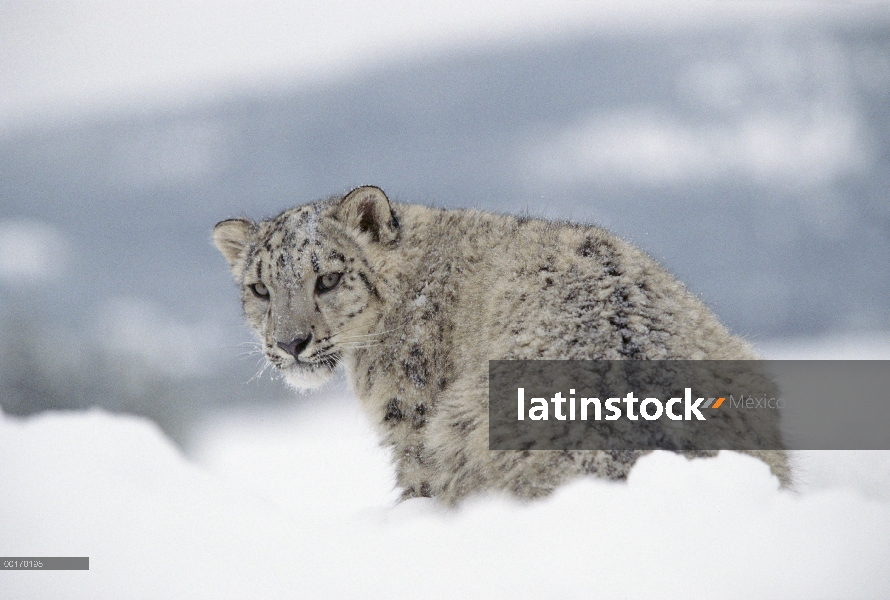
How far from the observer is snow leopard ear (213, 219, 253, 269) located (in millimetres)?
6008

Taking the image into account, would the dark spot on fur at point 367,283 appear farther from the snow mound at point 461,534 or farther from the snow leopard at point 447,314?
the snow mound at point 461,534

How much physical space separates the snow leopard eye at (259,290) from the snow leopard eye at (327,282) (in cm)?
49

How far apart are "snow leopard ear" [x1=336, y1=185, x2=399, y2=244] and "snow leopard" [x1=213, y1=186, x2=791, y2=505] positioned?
1 cm

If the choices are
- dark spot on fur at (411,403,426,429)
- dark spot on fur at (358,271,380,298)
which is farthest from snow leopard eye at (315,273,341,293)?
dark spot on fur at (411,403,426,429)

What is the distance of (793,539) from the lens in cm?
346

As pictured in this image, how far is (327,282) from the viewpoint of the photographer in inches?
211

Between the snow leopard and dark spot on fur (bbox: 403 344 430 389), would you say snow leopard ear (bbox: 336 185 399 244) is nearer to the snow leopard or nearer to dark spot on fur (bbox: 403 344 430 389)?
the snow leopard

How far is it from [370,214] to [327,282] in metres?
0.62

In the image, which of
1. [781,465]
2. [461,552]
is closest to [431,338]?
[461,552]

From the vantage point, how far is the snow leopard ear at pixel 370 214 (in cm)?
548

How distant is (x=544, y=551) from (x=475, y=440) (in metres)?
0.88

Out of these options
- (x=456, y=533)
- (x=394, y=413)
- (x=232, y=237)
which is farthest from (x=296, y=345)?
(x=456, y=533)

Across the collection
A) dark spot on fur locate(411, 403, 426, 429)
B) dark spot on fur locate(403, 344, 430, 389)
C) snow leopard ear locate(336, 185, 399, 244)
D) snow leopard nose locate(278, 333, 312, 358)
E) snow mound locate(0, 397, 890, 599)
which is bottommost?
snow mound locate(0, 397, 890, 599)

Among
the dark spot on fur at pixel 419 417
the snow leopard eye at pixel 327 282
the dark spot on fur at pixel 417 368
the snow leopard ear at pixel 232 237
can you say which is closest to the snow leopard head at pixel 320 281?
the snow leopard eye at pixel 327 282
